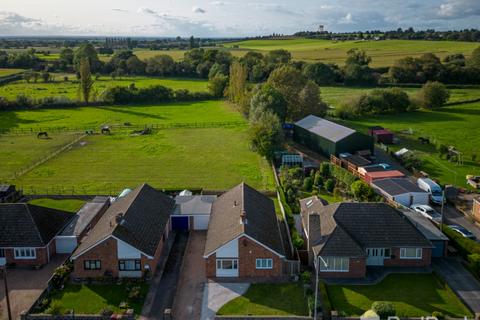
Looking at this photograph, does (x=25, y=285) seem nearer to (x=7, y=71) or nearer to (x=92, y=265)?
(x=92, y=265)

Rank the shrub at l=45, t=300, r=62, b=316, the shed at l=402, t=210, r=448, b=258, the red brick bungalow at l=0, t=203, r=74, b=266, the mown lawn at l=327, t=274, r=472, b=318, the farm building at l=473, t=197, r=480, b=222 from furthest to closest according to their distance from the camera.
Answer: the farm building at l=473, t=197, r=480, b=222 < the shed at l=402, t=210, r=448, b=258 < the red brick bungalow at l=0, t=203, r=74, b=266 < the mown lawn at l=327, t=274, r=472, b=318 < the shrub at l=45, t=300, r=62, b=316

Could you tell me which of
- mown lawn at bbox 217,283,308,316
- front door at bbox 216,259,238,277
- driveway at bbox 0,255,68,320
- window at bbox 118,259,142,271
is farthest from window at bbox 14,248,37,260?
mown lawn at bbox 217,283,308,316

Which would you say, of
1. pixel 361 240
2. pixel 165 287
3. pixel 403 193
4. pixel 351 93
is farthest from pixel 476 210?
pixel 351 93

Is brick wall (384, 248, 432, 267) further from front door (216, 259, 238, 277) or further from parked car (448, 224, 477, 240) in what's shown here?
front door (216, 259, 238, 277)

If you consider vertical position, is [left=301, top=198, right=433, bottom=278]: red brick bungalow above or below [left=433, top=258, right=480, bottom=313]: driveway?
above

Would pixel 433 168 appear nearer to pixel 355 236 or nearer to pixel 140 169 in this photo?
pixel 355 236

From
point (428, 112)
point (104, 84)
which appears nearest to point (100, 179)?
point (428, 112)
